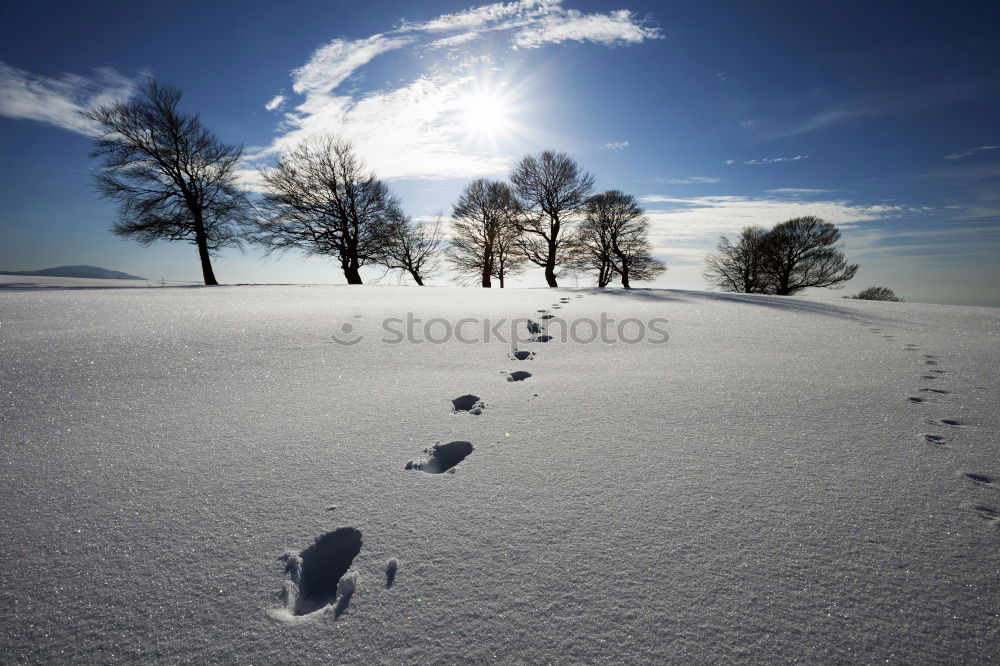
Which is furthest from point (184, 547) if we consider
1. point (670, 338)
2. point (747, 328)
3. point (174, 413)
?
point (747, 328)

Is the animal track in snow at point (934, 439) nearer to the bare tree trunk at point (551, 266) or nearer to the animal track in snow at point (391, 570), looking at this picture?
the animal track in snow at point (391, 570)

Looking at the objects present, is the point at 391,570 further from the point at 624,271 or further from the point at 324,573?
the point at 624,271

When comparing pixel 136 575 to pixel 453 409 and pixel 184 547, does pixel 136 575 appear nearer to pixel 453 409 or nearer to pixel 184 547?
pixel 184 547

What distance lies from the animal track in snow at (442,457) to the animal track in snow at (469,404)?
0.29 m

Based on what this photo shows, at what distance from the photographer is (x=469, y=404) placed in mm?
1972

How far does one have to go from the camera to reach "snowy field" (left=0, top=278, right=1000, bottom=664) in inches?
31.5

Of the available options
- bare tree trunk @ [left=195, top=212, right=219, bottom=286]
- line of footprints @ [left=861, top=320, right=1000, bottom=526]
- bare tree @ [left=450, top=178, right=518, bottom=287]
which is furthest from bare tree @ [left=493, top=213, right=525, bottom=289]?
line of footprints @ [left=861, top=320, right=1000, bottom=526]

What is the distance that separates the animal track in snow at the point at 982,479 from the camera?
1.23m

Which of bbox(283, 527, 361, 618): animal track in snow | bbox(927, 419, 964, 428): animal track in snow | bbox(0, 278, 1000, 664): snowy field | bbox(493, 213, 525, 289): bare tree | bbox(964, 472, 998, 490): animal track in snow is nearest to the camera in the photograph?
bbox(0, 278, 1000, 664): snowy field

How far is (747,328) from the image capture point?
364 centimetres

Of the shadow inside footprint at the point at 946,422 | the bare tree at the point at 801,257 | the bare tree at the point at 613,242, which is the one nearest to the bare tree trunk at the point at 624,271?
the bare tree at the point at 613,242

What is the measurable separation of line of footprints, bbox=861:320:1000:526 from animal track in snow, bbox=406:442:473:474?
1663 mm

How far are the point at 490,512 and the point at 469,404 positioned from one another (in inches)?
34.1

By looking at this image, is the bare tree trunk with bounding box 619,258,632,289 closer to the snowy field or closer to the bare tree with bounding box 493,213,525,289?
the bare tree with bounding box 493,213,525,289
